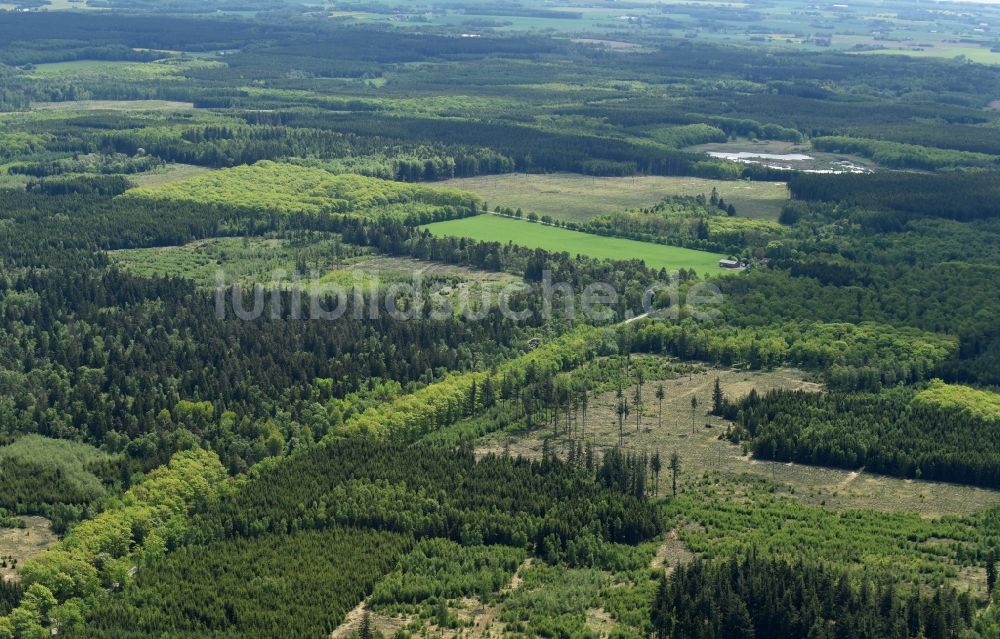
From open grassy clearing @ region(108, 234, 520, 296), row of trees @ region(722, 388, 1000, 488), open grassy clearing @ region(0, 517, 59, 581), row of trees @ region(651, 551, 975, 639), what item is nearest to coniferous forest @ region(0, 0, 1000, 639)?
row of trees @ region(651, 551, 975, 639)

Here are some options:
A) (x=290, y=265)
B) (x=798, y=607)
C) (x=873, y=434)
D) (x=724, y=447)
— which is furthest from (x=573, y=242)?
(x=798, y=607)

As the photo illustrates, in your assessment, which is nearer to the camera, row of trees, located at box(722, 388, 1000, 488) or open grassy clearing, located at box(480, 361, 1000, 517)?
open grassy clearing, located at box(480, 361, 1000, 517)

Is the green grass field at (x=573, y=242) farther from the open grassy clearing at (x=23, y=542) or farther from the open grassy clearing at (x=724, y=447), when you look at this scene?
the open grassy clearing at (x=23, y=542)

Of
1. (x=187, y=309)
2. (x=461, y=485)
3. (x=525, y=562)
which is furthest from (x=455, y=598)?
(x=187, y=309)

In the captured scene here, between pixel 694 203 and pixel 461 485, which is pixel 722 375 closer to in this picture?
pixel 461 485

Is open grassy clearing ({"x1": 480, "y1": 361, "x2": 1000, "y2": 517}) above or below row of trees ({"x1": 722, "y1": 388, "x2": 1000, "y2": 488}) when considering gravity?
below

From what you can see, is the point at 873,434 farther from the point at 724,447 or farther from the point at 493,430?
the point at 493,430

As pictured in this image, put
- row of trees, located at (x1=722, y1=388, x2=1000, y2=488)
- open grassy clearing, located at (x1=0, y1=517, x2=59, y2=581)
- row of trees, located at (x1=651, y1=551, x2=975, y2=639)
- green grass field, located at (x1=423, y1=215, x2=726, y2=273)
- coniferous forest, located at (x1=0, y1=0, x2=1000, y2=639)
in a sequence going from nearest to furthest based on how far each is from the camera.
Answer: row of trees, located at (x1=651, y1=551, x2=975, y2=639), coniferous forest, located at (x1=0, y1=0, x2=1000, y2=639), open grassy clearing, located at (x1=0, y1=517, x2=59, y2=581), row of trees, located at (x1=722, y1=388, x2=1000, y2=488), green grass field, located at (x1=423, y1=215, x2=726, y2=273)

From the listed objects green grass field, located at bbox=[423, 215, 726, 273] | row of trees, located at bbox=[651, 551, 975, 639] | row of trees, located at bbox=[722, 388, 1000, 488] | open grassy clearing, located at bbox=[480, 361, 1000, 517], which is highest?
row of trees, located at bbox=[651, 551, 975, 639]

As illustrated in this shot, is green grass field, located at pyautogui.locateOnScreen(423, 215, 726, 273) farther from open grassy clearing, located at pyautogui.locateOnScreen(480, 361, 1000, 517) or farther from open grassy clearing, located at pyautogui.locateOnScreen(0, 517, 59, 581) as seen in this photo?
open grassy clearing, located at pyautogui.locateOnScreen(0, 517, 59, 581)
